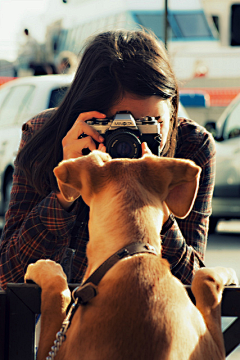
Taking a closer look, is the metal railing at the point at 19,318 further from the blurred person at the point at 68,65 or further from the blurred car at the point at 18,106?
the blurred car at the point at 18,106

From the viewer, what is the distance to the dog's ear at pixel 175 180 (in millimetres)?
1842

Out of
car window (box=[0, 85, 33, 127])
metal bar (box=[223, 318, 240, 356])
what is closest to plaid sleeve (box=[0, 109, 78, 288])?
metal bar (box=[223, 318, 240, 356])

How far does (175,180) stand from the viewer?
73.5 inches

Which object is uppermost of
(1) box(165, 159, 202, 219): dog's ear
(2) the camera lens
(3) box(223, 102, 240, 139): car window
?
(2) the camera lens

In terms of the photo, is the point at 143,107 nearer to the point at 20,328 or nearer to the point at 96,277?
the point at 96,277

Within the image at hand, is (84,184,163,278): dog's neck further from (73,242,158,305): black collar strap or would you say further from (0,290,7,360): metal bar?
(0,290,7,360): metal bar

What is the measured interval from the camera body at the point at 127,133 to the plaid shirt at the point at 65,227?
0.34m

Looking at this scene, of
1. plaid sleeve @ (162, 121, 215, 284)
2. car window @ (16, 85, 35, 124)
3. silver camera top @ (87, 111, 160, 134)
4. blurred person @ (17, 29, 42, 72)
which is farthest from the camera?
blurred person @ (17, 29, 42, 72)

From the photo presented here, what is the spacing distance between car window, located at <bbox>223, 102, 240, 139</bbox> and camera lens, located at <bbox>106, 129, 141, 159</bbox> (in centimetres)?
559

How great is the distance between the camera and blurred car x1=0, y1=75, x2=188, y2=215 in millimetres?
6340

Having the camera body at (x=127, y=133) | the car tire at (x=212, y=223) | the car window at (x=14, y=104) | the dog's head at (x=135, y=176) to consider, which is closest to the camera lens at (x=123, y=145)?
the camera body at (x=127, y=133)

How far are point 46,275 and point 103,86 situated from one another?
0.85 meters

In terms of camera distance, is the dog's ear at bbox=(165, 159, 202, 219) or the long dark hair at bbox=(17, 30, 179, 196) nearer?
the dog's ear at bbox=(165, 159, 202, 219)

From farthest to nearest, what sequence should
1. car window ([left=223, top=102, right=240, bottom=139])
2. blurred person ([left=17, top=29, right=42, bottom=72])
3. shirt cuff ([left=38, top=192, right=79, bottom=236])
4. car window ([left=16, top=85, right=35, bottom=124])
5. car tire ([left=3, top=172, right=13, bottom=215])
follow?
1. blurred person ([left=17, top=29, right=42, bottom=72])
2. car window ([left=223, top=102, right=240, bottom=139])
3. car tire ([left=3, top=172, right=13, bottom=215])
4. car window ([left=16, top=85, right=35, bottom=124])
5. shirt cuff ([left=38, top=192, right=79, bottom=236])
